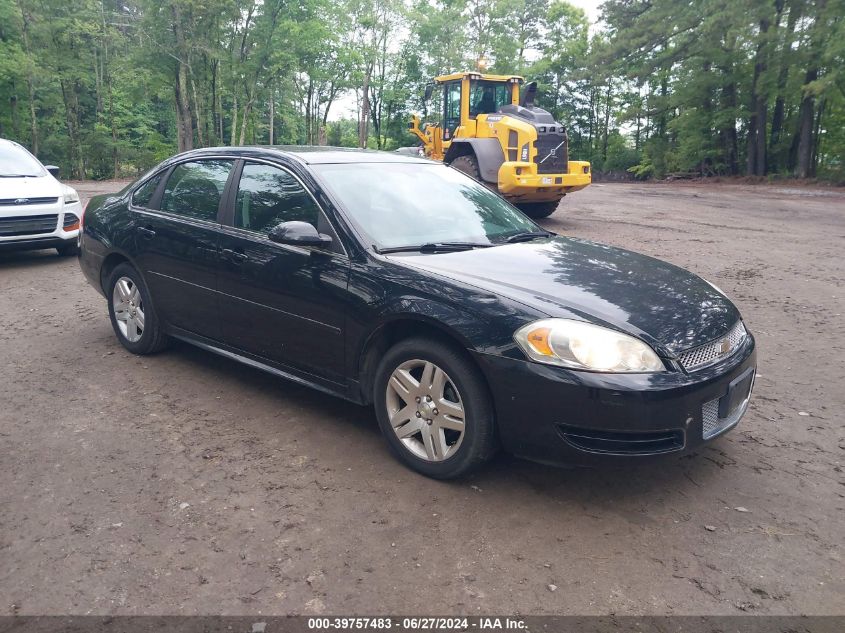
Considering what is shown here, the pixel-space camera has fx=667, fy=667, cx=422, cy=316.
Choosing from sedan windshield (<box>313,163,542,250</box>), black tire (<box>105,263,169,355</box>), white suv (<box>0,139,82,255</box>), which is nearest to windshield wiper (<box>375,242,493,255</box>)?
sedan windshield (<box>313,163,542,250</box>)

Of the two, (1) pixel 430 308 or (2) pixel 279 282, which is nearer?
(1) pixel 430 308

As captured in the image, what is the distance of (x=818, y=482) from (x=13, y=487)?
3980mm

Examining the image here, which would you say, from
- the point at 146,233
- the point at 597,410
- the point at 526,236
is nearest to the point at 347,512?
the point at 597,410

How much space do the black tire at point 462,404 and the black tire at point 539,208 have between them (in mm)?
11541

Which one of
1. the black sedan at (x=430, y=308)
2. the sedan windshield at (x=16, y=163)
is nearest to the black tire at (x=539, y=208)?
the sedan windshield at (x=16, y=163)

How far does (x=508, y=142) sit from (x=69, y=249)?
826 centimetres

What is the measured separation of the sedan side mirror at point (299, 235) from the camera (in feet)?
12.0

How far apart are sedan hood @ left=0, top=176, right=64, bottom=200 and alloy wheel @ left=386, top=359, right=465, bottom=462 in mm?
7577

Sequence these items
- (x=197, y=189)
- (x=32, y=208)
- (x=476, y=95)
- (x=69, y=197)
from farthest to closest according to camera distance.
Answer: (x=476, y=95)
(x=69, y=197)
(x=32, y=208)
(x=197, y=189)

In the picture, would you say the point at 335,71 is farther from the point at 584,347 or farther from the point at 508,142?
the point at 584,347

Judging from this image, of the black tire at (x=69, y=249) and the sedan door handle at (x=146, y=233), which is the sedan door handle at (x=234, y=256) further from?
the black tire at (x=69, y=249)

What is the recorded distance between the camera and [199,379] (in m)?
4.76

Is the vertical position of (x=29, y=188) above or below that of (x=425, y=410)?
above

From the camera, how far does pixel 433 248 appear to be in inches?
147
